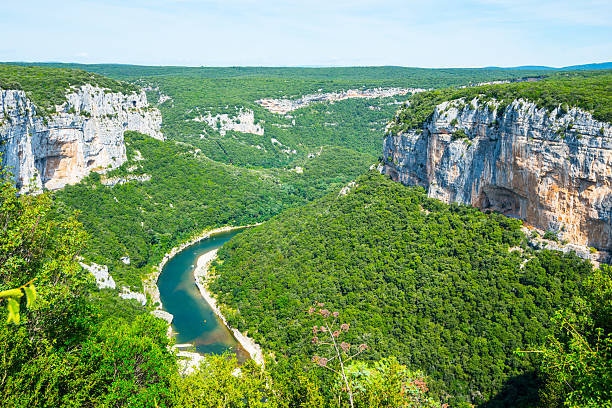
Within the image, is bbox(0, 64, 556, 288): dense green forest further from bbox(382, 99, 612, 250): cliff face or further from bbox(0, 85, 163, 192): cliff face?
bbox(382, 99, 612, 250): cliff face

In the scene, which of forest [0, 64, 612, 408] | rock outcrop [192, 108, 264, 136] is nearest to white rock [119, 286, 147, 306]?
forest [0, 64, 612, 408]

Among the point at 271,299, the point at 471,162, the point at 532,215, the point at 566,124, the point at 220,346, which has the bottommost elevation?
the point at 220,346

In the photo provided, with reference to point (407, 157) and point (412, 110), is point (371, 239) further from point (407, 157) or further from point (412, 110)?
point (412, 110)

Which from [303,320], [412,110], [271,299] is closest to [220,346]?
[271,299]

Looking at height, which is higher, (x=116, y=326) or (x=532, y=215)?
(x=532, y=215)

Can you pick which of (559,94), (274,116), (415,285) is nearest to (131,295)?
(415,285)

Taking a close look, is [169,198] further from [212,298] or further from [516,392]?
[516,392]
